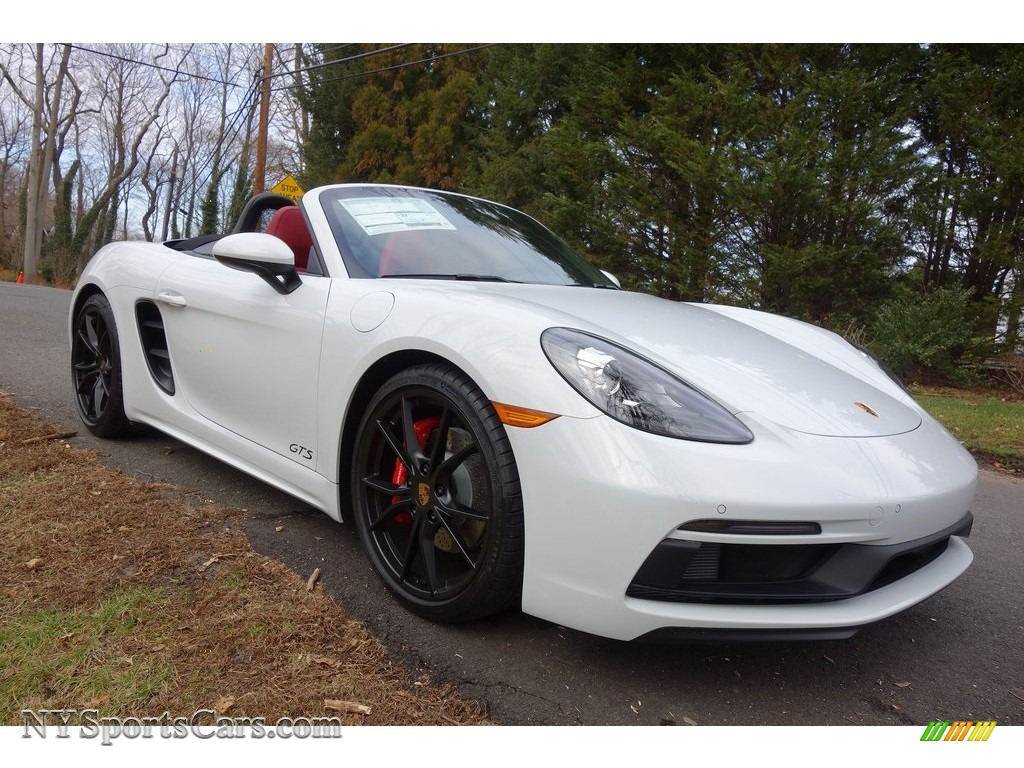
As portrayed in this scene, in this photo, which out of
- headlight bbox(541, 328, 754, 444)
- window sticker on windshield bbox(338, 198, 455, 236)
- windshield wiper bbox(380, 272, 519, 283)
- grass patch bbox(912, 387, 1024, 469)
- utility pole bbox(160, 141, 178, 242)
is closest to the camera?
headlight bbox(541, 328, 754, 444)

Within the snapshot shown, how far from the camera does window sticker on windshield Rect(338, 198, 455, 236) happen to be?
2.61 meters

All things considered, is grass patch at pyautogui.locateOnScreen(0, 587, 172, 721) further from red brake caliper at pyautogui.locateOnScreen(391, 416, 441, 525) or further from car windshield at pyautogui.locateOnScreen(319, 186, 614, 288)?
car windshield at pyautogui.locateOnScreen(319, 186, 614, 288)

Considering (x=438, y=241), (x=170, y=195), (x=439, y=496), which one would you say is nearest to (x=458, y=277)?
(x=438, y=241)

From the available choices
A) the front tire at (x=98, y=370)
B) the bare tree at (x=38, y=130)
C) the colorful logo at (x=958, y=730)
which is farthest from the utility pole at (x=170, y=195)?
the colorful logo at (x=958, y=730)

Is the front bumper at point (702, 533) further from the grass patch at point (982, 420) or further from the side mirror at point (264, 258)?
the grass patch at point (982, 420)

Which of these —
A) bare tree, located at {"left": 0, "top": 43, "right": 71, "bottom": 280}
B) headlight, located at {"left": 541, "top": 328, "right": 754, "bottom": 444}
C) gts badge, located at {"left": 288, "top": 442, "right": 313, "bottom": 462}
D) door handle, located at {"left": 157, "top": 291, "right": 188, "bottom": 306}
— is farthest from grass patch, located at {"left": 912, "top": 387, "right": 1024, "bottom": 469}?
bare tree, located at {"left": 0, "top": 43, "right": 71, "bottom": 280}

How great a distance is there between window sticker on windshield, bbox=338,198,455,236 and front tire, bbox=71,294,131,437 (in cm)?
146

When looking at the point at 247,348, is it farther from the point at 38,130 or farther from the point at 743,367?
the point at 38,130

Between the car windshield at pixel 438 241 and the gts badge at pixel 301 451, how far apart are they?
0.59 metres

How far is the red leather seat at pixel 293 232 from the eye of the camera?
10.4ft

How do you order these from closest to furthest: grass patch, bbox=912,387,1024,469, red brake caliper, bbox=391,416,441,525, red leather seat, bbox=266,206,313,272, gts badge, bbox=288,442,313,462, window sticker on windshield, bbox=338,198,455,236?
red brake caliper, bbox=391,416,441,525
gts badge, bbox=288,442,313,462
window sticker on windshield, bbox=338,198,455,236
red leather seat, bbox=266,206,313,272
grass patch, bbox=912,387,1024,469

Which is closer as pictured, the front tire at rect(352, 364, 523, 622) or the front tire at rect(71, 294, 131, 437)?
the front tire at rect(352, 364, 523, 622)

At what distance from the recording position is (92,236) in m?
33.0

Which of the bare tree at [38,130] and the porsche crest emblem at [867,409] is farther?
the bare tree at [38,130]
